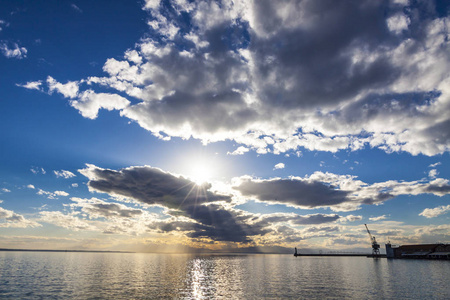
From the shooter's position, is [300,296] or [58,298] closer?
[58,298]

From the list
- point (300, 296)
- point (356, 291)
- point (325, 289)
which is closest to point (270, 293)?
point (300, 296)

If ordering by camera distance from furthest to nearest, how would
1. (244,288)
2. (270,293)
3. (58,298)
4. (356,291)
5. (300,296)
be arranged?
(244,288) < (356,291) < (270,293) < (300,296) < (58,298)

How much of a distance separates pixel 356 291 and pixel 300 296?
2044cm

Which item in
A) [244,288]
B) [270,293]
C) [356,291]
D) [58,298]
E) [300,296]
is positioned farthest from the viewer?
[244,288]

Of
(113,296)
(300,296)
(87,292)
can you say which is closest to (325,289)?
(300,296)

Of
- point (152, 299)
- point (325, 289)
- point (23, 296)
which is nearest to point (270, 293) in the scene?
point (325, 289)

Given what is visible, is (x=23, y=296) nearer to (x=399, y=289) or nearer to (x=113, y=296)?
(x=113, y=296)

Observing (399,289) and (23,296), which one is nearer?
(23,296)

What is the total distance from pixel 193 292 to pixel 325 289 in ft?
123

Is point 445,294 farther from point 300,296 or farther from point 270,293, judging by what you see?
point 270,293

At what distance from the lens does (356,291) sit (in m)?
68.7

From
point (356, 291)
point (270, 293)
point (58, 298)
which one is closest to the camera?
point (58, 298)

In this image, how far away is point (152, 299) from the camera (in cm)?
5691

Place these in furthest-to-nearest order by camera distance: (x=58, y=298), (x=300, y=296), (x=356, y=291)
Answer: (x=356, y=291), (x=300, y=296), (x=58, y=298)
